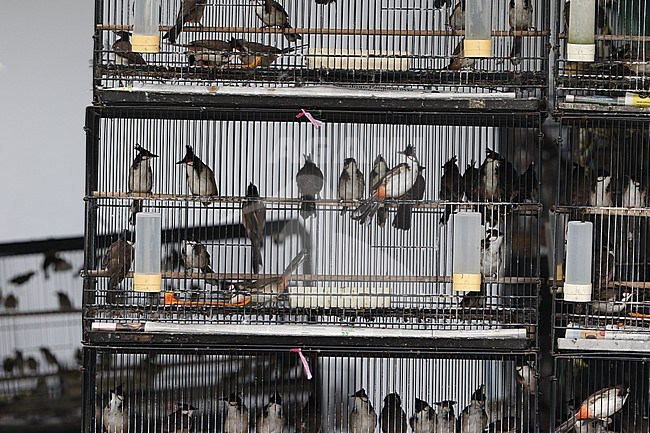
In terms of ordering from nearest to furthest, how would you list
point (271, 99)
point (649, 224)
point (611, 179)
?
point (271, 99)
point (611, 179)
point (649, 224)

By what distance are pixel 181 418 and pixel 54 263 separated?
3.50 ft

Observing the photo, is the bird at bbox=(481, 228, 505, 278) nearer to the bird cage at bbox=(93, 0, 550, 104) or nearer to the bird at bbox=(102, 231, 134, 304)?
the bird cage at bbox=(93, 0, 550, 104)

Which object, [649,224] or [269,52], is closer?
[269,52]

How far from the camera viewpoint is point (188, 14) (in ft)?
12.5

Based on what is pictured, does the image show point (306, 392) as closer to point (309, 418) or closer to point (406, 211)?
point (309, 418)

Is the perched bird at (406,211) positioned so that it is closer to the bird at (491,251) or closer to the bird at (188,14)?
the bird at (491,251)

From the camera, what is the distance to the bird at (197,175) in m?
3.88

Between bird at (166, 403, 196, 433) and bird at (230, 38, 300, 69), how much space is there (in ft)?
4.51

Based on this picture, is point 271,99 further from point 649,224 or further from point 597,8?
point 649,224

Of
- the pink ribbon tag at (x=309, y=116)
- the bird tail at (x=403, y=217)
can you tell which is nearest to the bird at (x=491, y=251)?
the bird tail at (x=403, y=217)

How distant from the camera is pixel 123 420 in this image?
381cm

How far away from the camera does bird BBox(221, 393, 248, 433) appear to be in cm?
383

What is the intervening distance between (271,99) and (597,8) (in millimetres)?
1491

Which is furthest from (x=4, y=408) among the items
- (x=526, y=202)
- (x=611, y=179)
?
(x=611, y=179)
